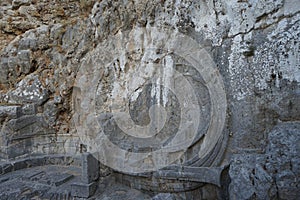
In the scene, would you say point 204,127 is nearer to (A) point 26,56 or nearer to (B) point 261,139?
(B) point 261,139

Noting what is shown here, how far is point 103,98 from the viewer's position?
16.8 ft

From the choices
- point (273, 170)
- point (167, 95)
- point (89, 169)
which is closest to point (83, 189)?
point (89, 169)

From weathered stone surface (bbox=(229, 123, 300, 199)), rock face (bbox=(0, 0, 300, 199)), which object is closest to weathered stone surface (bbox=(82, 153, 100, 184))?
rock face (bbox=(0, 0, 300, 199))

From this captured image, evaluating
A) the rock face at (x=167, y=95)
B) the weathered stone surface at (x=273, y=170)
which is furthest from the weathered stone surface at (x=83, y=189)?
the weathered stone surface at (x=273, y=170)

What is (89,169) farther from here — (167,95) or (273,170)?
(273,170)

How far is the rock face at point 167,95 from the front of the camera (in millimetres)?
2490

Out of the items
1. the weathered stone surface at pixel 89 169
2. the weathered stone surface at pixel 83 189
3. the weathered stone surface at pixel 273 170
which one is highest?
the weathered stone surface at pixel 273 170

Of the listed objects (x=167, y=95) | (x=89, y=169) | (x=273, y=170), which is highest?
(x=167, y=95)

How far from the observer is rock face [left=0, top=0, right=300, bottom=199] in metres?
2.49

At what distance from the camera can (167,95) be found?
144 inches

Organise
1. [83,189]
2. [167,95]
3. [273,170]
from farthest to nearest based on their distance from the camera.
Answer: [167,95] → [83,189] → [273,170]

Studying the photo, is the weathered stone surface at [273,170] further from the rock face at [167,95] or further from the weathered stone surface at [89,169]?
the weathered stone surface at [89,169]

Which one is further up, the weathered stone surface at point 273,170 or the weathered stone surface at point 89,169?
the weathered stone surface at point 273,170

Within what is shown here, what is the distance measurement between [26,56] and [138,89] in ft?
11.9
